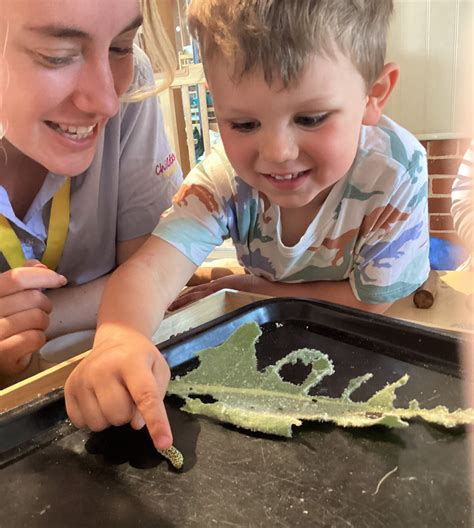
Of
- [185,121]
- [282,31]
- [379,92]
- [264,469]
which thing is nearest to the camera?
[264,469]

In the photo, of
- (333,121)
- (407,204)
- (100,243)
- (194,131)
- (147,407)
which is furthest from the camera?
(194,131)

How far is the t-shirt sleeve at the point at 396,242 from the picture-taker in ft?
2.00

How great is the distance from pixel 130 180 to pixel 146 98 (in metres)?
0.10

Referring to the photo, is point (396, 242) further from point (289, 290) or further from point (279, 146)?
point (279, 146)

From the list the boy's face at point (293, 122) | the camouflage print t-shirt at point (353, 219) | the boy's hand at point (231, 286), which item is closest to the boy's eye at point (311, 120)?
the boy's face at point (293, 122)

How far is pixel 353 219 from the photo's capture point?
63cm

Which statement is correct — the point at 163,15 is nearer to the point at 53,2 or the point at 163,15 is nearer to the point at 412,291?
the point at 53,2

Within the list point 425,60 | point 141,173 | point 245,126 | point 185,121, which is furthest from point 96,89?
point 185,121

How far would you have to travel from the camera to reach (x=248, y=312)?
507 mm

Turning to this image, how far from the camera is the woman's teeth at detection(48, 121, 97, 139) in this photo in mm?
558

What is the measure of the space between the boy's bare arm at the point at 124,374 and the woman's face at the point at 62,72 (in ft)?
0.54

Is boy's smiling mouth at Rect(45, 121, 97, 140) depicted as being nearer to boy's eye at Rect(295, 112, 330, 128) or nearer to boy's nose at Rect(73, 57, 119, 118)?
boy's nose at Rect(73, 57, 119, 118)

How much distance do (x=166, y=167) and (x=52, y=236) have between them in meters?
0.18

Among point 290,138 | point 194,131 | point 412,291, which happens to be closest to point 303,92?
point 290,138
